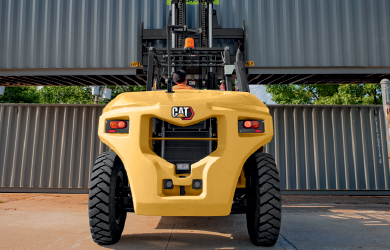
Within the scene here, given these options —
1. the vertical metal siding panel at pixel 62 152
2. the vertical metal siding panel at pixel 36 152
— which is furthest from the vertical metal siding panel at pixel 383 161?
the vertical metal siding panel at pixel 36 152

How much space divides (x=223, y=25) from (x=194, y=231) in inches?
216

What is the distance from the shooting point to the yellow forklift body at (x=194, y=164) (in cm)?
272

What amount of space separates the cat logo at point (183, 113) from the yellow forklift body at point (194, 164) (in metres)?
0.03

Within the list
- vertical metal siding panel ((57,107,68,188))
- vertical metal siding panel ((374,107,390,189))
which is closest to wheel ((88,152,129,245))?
vertical metal siding panel ((57,107,68,188))

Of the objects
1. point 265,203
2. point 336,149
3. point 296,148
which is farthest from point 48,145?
point 336,149

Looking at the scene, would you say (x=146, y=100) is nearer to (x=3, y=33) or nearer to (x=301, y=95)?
(x=3, y=33)

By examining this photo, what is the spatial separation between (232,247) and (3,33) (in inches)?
322

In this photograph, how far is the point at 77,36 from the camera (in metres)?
7.54

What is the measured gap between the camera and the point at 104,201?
2979mm

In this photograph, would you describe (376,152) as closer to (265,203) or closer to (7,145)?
(265,203)

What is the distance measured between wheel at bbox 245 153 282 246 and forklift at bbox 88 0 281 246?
10mm

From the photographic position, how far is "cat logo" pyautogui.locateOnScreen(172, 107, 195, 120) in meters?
2.88

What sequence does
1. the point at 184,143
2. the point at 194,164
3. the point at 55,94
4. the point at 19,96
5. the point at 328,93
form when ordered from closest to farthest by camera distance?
the point at 194,164, the point at 184,143, the point at 328,93, the point at 55,94, the point at 19,96

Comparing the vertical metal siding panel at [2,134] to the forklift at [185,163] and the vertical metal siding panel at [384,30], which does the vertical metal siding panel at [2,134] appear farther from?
the vertical metal siding panel at [384,30]
